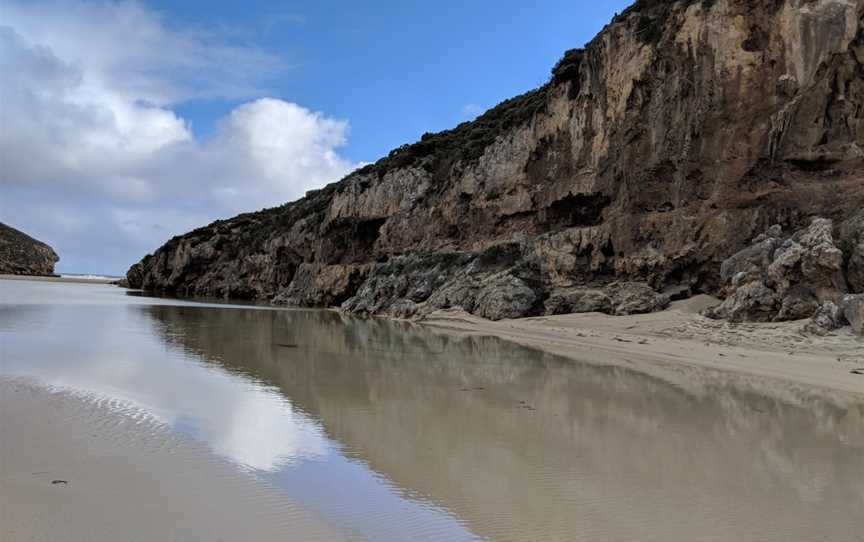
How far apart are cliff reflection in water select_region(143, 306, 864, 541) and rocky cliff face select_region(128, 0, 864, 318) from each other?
1260cm

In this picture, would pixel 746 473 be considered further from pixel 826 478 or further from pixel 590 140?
pixel 590 140

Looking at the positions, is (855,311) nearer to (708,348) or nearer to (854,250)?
(854,250)

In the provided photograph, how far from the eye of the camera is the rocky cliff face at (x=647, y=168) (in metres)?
20.1

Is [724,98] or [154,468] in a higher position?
[724,98]

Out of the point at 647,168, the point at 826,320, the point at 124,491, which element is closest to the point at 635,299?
the point at 647,168

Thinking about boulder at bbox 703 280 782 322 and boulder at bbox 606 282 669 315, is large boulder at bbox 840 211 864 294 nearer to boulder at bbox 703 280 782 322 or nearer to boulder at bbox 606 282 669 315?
boulder at bbox 703 280 782 322

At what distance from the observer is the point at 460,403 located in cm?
886

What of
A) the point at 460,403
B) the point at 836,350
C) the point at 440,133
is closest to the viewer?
the point at 460,403

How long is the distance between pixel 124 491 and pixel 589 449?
4680 millimetres

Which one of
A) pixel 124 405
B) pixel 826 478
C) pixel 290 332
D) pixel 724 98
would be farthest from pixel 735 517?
pixel 724 98

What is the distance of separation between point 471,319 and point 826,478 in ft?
69.8

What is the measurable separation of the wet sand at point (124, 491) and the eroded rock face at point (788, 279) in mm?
15887

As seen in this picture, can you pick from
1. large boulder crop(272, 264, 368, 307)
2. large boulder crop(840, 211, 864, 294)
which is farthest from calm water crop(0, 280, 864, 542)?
large boulder crop(272, 264, 368, 307)

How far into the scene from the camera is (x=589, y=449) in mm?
6418
